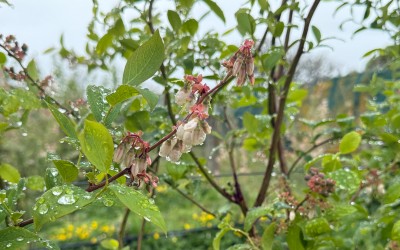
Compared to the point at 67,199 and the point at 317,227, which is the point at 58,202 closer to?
the point at 67,199

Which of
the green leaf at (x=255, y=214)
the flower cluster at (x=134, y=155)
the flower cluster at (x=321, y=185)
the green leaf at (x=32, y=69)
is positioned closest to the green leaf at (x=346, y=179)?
the flower cluster at (x=321, y=185)

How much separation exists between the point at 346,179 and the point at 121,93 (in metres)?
0.51

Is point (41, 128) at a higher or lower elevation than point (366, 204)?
higher

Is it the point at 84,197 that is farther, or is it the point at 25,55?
the point at 25,55

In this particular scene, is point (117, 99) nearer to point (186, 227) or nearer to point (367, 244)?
point (367, 244)

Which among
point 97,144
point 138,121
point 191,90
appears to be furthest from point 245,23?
point 97,144

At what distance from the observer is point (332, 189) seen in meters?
0.80

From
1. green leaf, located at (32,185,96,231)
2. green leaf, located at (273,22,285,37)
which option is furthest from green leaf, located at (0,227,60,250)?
green leaf, located at (273,22,285,37)

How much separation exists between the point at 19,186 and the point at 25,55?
357 millimetres

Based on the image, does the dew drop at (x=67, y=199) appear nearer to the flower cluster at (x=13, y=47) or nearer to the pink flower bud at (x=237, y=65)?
the pink flower bud at (x=237, y=65)

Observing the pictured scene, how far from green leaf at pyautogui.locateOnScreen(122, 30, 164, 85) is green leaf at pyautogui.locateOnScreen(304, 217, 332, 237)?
1.60 feet

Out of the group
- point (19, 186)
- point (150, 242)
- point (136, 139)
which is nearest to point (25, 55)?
point (19, 186)

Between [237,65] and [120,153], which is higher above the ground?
[237,65]

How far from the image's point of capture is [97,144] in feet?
1.24
